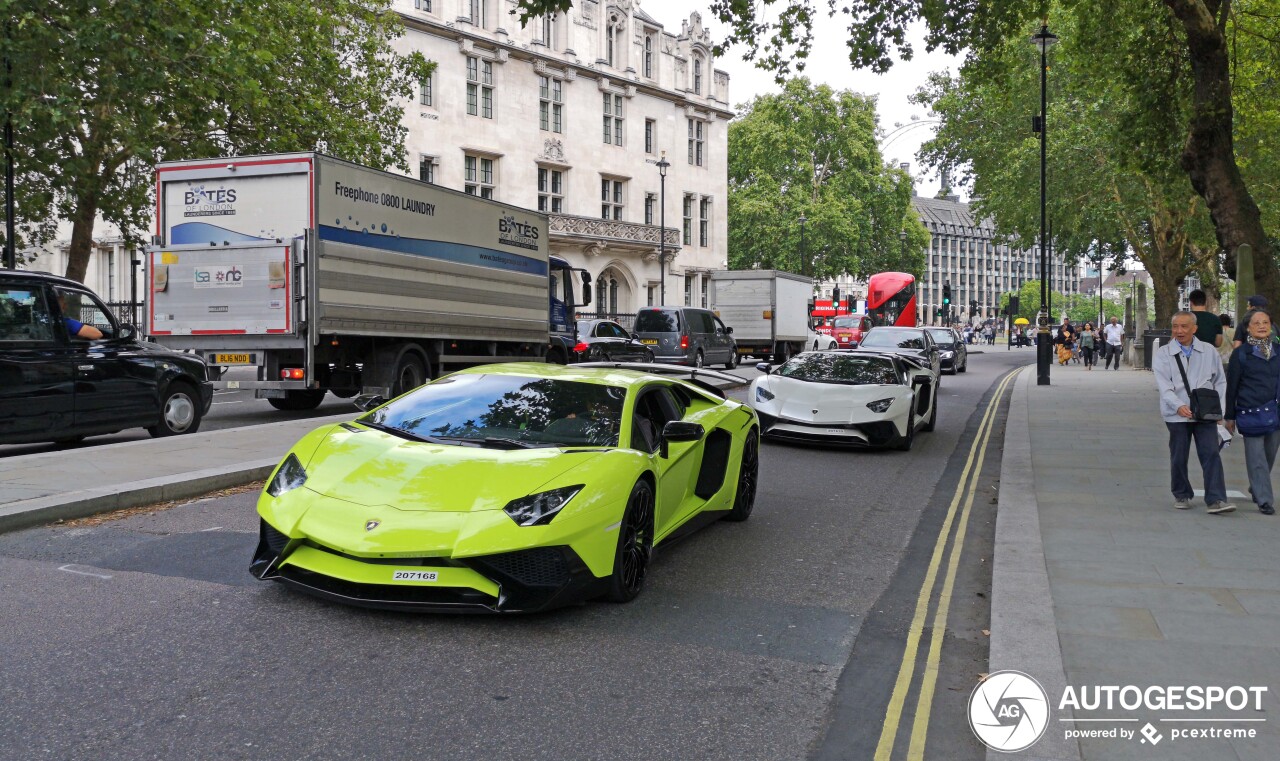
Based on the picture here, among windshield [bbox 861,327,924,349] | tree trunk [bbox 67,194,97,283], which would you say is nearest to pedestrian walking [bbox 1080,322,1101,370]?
windshield [bbox 861,327,924,349]

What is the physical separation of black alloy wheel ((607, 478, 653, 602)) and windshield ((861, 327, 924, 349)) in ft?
63.2

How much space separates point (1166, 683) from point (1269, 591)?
215cm

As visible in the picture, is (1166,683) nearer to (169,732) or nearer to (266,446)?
(169,732)

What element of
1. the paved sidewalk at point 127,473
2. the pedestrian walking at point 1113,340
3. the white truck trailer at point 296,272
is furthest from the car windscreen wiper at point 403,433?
the pedestrian walking at point 1113,340

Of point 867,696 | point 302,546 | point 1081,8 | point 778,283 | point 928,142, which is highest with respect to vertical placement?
point 928,142

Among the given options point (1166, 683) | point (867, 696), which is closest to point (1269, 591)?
point (1166, 683)

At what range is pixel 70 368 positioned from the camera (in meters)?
11.0

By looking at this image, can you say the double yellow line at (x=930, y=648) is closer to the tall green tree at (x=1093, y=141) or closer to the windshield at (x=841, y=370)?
the windshield at (x=841, y=370)

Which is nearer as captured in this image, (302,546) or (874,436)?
(302,546)

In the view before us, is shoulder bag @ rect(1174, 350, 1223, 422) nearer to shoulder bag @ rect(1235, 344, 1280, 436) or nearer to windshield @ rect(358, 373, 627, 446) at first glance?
shoulder bag @ rect(1235, 344, 1280, 436)

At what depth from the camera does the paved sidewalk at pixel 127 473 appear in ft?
24.8

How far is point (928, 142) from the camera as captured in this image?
5062cm

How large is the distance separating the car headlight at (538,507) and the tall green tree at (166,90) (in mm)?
15905

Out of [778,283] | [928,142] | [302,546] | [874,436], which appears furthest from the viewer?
[928,142]
